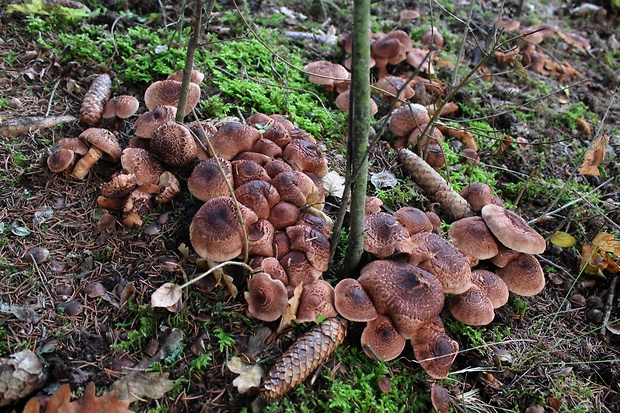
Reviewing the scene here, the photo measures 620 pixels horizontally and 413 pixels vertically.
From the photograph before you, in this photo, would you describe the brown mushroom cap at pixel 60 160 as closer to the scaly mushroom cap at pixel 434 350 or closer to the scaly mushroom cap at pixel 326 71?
the scaly mushroom cap at pixel 326 71

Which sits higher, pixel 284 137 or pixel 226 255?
pixel 284 137

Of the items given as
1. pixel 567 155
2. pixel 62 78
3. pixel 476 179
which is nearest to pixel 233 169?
pixel 62 78

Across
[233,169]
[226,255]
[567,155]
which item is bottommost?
[567,155]

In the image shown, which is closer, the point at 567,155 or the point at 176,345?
the point at 176,345

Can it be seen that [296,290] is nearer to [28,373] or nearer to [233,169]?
[233,169]

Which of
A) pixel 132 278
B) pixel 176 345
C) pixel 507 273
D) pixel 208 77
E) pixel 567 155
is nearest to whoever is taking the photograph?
pixel 176 345

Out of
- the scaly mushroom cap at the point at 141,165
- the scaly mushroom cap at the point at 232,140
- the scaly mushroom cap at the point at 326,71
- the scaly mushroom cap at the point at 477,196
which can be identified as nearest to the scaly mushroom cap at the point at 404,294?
the scaly mushroom cap at the point at 477,196
